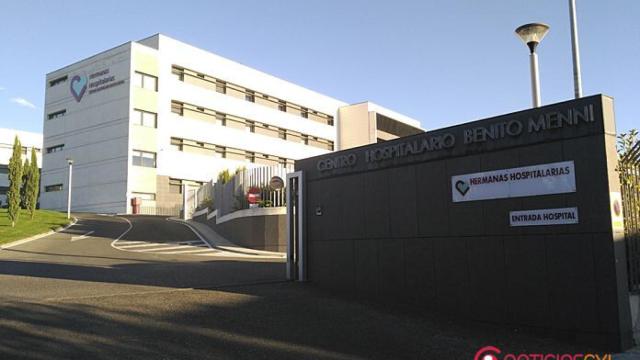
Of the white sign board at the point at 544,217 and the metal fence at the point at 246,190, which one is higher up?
the metal fence at the point at 246,190

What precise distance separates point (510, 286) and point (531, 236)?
2.64ft

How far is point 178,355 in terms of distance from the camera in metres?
5.72

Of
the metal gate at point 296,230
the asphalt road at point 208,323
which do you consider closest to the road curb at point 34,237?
the asphalt road at point 208,323

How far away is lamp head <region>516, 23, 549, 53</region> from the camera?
9812mm

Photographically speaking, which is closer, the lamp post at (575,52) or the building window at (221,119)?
the lamp post at (575,52)

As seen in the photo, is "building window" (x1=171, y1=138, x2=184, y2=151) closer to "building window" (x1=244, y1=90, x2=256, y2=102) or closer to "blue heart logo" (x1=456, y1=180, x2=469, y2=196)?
"building window" (x1=244, y1=90, x2=256, y2=102)

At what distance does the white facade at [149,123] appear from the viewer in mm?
41281

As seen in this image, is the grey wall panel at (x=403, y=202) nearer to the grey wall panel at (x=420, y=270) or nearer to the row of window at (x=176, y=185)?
the grey wall panel at (x=420, y=270)

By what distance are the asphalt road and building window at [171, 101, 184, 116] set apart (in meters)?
33.1

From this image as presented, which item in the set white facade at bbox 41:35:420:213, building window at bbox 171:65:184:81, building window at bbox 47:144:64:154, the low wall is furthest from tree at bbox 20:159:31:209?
building window at bbox 47:144:64:154

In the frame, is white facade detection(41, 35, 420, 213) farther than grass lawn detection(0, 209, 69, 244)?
Yes

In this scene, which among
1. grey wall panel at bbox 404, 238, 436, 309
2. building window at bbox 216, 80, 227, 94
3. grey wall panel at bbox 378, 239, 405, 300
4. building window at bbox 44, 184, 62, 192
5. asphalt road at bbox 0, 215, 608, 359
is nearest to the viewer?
asphalt road at bbox 0, 215, 608, 359

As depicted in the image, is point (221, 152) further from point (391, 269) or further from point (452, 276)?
point (452, 276)

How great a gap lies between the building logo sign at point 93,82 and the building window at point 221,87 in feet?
29.4
